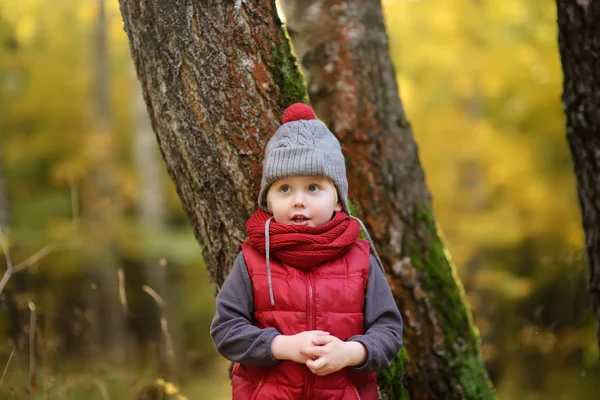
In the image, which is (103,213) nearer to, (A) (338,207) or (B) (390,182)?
(B) (390,182)

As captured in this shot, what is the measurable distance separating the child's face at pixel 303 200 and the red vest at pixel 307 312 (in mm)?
151

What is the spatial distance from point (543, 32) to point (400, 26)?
333 centimetres

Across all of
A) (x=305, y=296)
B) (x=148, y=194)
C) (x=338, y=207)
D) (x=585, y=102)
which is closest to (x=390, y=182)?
(x=585, y=102)

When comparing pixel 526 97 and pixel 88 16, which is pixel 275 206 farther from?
pixel 88 16

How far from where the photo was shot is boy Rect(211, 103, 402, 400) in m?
2.20

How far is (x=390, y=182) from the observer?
365cm

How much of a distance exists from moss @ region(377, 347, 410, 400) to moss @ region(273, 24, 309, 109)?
1189 mm

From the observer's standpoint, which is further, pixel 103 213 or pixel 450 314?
pixel 103 213

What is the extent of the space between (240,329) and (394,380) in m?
1.00

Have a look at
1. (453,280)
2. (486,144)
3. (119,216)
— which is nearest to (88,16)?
(119,216)

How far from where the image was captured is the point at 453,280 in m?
3.69

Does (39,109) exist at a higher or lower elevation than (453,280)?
higher

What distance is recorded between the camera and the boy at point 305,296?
220 cm

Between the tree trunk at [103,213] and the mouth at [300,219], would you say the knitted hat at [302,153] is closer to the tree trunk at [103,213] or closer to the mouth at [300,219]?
the mouth at [300,219]
